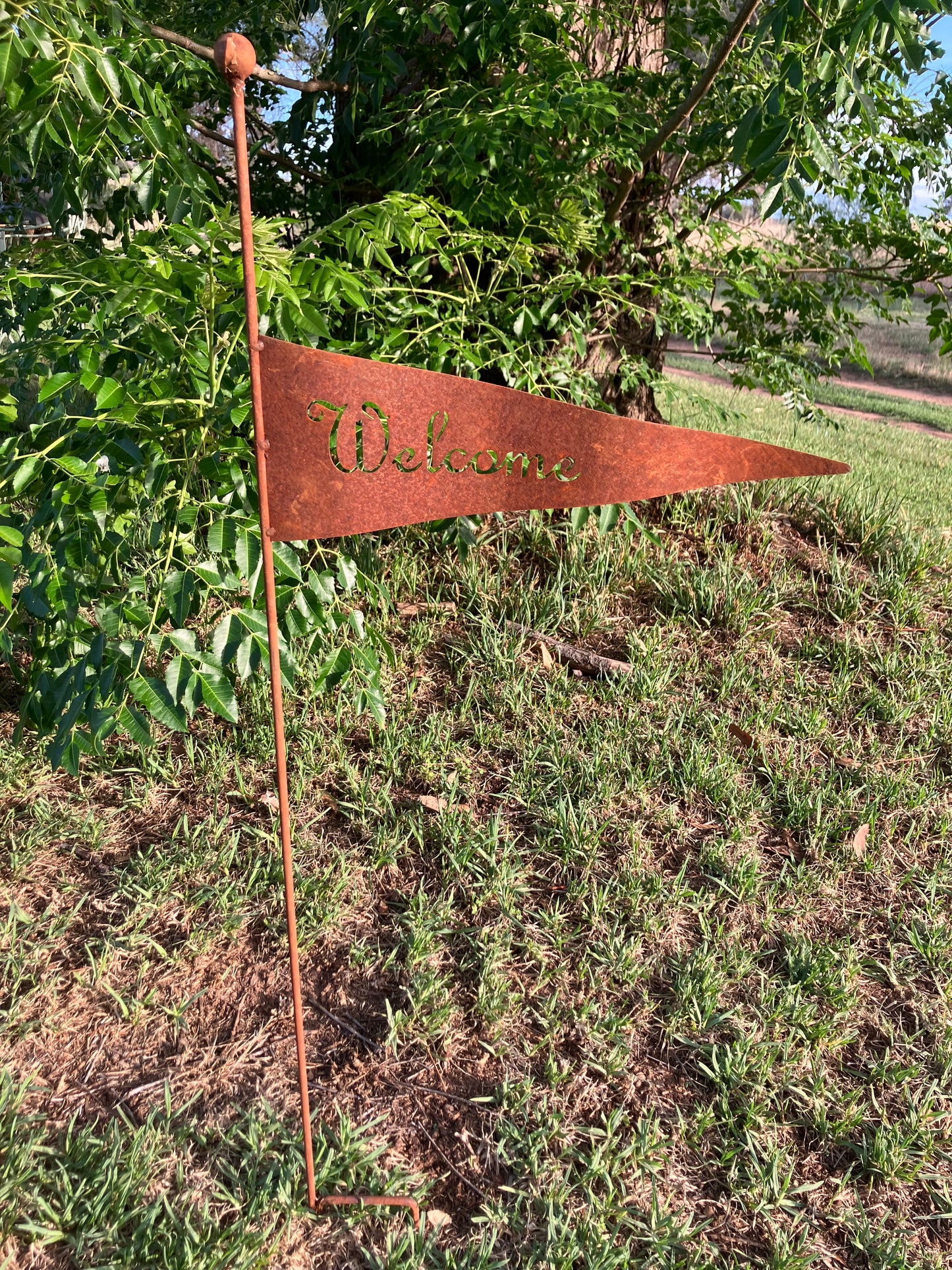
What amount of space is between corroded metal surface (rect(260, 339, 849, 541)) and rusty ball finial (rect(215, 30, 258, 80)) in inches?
14.5

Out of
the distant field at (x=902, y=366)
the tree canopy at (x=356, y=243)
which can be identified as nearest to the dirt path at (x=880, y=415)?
the distant field at (x=902, y=366)

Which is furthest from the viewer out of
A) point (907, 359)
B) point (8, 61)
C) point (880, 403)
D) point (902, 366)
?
point (907, 359)

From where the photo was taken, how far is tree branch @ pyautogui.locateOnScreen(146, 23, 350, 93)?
267 centimetres

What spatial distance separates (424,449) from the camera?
1509mm

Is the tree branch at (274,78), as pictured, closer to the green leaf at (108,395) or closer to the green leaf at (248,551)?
the green leaf at (108,395)

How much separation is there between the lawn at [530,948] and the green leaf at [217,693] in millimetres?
650

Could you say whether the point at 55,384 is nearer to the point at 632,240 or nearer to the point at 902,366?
the point at 632,240

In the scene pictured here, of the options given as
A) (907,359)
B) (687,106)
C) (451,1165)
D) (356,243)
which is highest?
(687,106)

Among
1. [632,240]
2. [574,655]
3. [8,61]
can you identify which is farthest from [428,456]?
[632,240]

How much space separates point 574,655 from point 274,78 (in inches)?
73.3

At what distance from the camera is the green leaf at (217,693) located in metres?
1.84

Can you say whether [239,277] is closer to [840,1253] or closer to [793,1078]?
[793,1078]

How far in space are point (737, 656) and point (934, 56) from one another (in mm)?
1829

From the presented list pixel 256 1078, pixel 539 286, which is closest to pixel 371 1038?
pixel 256 1078
